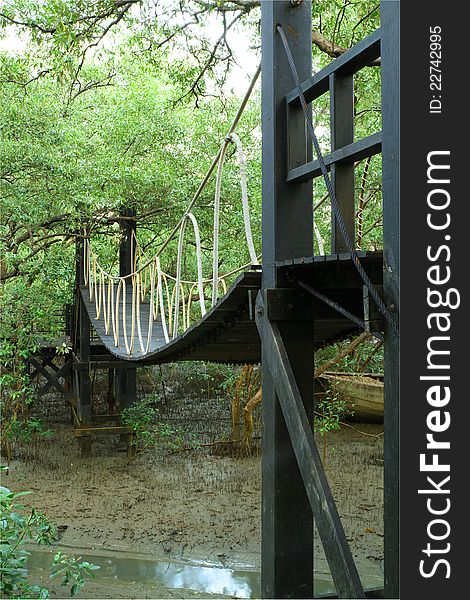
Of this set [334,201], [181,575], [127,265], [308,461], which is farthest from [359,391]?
[334,201]

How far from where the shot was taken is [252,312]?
270 centimetres

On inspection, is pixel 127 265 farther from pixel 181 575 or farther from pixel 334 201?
pixel 334 201

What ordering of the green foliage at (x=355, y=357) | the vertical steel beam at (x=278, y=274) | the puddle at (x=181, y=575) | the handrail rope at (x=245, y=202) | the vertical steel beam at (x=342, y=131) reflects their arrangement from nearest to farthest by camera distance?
the vertical steel beam at (x=342, y=131)
the vertical steel beam at (x=278, y=274)
the handrail rope at (x=245, y=202)
the puddle at (x=181, y=575)
the green foliage at (x=355, y=357)

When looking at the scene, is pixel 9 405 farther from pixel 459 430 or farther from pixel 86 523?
pixel 459 430

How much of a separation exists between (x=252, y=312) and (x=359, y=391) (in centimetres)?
712

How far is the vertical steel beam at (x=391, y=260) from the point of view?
184cm

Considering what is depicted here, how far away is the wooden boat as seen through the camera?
352 inches

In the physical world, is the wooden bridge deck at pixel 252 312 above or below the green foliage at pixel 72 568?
above

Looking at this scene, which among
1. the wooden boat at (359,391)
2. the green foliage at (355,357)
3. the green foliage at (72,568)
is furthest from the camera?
the wooden boat at (359,391)

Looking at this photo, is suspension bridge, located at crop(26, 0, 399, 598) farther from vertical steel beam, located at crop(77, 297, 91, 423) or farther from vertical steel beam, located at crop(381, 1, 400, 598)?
vertical steel beam, located at crop(77, 297, 91, 423)

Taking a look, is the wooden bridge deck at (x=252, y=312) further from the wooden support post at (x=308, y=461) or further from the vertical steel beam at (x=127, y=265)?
the vertical steel beam at (x=127, y=265)

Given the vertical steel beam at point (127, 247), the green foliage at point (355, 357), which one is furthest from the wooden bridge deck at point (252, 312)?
the vertical steel beam at point (127, 247)

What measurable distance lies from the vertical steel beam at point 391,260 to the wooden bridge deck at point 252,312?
16 centimetres

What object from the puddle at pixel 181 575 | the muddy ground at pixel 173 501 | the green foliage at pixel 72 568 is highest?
the green foliage at pixel 72 568
